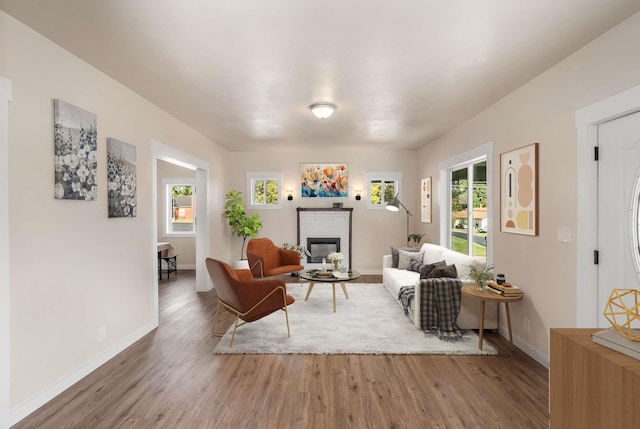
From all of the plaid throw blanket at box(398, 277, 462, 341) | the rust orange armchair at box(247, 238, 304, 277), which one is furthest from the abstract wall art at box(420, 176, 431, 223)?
the plaid throw blanket at box(398, 277, 462, 341)

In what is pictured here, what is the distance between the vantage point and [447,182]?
19.7ft

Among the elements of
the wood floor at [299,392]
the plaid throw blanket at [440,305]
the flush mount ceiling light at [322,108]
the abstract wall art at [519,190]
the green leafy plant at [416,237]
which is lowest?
the wood floor at [299,392]

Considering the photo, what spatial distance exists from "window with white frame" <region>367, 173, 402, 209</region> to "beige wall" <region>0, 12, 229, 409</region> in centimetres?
488

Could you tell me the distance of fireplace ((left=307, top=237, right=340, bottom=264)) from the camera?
7.52 meters

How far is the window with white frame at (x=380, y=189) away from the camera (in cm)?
756

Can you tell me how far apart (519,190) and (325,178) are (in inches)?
176

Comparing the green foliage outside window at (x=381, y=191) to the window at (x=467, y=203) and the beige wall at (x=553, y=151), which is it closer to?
the window at (x=467, y=203)

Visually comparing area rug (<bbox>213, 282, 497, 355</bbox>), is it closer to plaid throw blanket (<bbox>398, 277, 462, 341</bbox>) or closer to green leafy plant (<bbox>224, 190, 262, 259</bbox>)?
plaid throw blanket (<bbox>398, 277, 462, 341</bbox>)

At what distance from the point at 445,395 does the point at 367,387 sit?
0.60 meters

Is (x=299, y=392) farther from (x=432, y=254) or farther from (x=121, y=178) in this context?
(x=432, y=254)

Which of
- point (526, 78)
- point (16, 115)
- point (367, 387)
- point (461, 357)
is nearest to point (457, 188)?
point (526, 78)

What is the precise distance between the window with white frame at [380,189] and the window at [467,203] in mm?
1679

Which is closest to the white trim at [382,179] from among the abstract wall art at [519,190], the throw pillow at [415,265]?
the throw pillow at [415,265]

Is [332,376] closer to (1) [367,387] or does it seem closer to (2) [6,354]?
(1) [367,387]
